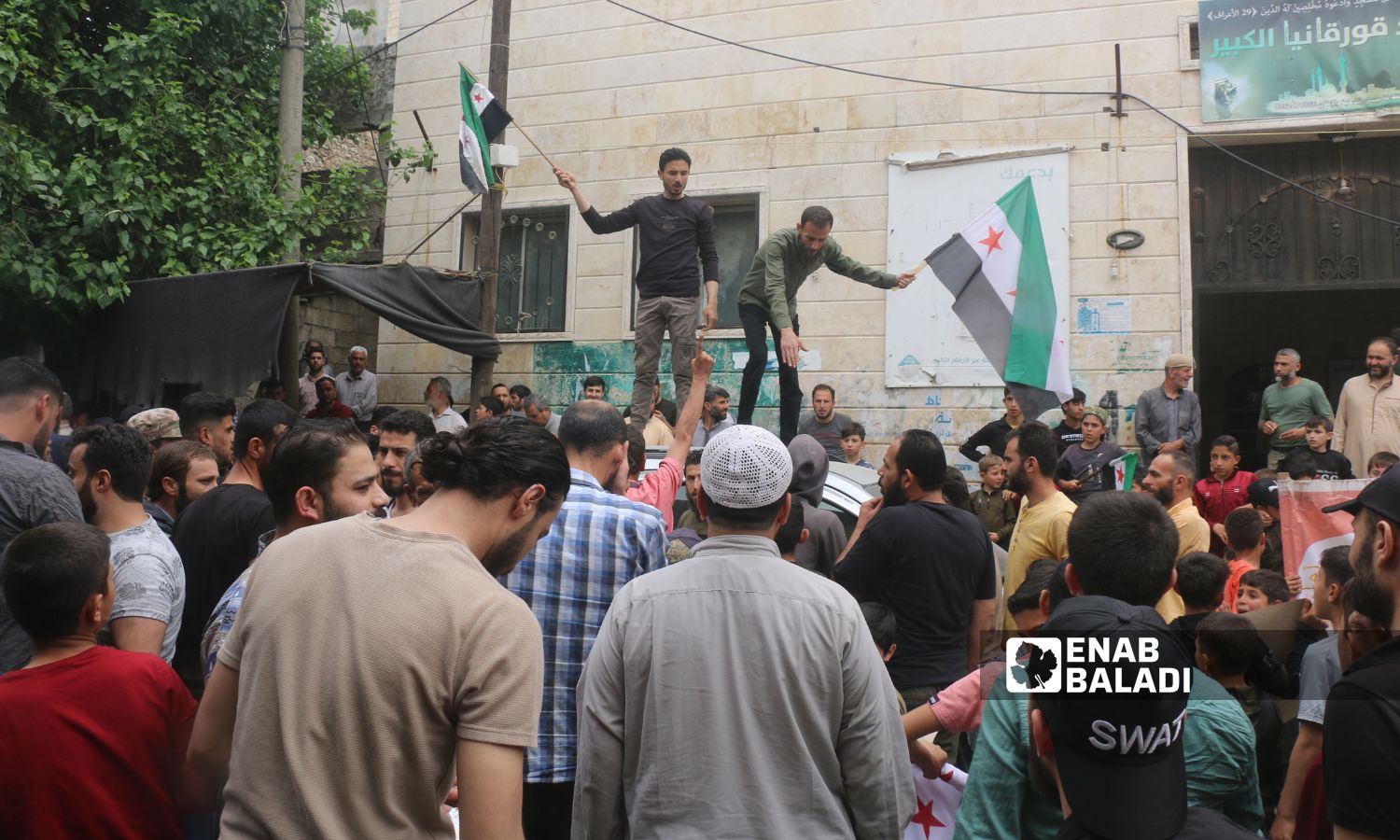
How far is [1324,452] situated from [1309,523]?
15.0 ft

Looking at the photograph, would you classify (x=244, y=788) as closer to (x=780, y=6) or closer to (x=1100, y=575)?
(x=1100, y=575)

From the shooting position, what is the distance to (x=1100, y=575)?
9.04 feet

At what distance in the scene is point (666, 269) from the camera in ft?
29.2

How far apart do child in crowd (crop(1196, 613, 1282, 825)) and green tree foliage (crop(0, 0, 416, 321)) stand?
386 inches

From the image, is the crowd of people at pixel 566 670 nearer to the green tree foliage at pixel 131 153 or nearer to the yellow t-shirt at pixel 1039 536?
the yellow t-shirt at pixel 1039 536

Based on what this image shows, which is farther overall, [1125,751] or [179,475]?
[179,475]

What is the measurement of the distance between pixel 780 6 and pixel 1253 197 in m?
5.40

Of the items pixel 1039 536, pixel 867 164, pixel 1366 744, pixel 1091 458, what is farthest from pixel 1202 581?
pixel 867 164

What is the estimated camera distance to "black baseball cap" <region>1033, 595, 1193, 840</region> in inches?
84.4

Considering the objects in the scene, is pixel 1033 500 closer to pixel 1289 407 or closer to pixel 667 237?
pixel 667 237

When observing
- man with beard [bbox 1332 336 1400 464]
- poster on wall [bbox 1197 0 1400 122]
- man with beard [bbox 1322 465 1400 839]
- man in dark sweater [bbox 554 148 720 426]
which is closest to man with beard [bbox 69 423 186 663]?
man with beard [bbox 1322 465 1400 839]

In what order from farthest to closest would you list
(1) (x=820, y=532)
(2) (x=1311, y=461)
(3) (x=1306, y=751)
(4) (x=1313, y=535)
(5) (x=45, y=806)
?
1. (2) (x=1311, y=461)
2. (4) (x=1313, y=535)
3. (1) (x=820, y=532)
4. (3) (x=1306, y=751)
5. (5) (x=45, y=806)

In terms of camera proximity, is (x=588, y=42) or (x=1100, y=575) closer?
(x=1100, y=575)

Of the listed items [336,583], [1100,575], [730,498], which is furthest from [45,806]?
[1100,575]
